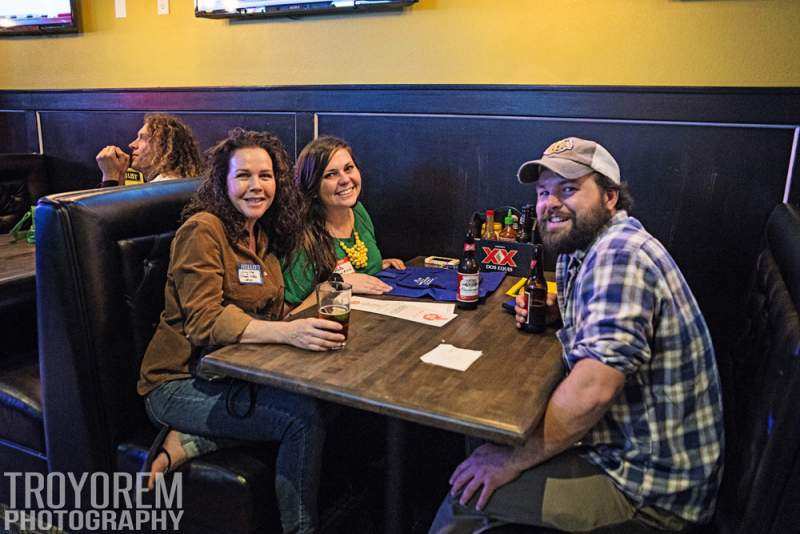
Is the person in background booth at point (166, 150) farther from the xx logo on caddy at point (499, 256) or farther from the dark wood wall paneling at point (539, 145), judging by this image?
→ the xx logo on caddy at point (499, 256)

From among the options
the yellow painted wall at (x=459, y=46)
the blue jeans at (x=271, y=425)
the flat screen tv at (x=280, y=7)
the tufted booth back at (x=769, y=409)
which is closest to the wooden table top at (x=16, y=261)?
the blue jeans at (x=271, y=425)

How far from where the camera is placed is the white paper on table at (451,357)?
1.60 m

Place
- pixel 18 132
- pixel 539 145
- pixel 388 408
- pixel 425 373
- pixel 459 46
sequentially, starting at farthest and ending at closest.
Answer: pixel 18 132 → pixel 459 46 → pixel 539 145 → pixel 425 373 → pixel 388 408

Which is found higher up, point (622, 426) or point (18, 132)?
point (18, 132)

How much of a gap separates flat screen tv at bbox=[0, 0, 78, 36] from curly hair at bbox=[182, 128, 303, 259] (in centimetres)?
258

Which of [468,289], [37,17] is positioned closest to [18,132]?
[37,17]

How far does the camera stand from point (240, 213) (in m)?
2.08

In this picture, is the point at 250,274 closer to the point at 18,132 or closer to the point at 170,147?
the point at 170,147

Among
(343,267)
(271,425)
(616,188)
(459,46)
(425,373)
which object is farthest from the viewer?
(459,46)

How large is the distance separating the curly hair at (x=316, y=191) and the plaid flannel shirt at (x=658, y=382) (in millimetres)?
1212

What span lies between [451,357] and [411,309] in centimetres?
41

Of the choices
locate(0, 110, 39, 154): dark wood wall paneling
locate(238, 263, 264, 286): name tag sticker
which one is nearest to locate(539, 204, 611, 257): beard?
locate(238, 263, 264, 286): name tag sticker

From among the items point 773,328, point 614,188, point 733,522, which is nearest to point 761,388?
point 773,328

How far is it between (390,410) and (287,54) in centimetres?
257
